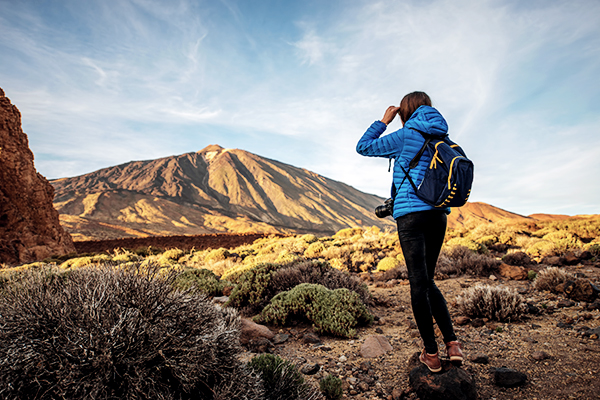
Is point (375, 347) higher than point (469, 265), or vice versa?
point (469, 265)

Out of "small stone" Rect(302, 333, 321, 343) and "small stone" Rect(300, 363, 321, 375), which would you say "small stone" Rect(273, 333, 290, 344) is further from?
"small stone" Rect(300, 363, 321, 375)

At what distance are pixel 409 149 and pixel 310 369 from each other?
2352mm

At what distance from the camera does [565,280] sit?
15.4 feet

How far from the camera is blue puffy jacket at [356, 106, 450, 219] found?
2150 mm

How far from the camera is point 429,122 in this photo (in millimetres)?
2176

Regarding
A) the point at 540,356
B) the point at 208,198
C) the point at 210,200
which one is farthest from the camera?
the point at 208,198

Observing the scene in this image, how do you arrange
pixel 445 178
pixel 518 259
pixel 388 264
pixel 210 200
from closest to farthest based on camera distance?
pixel 445 178 → pixel 518 259 → pixel 388 264 → pixel 210 200

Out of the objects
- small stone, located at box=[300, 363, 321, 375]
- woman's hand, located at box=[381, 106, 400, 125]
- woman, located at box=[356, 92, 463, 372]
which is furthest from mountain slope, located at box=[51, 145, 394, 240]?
woman, located at box=[356, 92, 463, 372]

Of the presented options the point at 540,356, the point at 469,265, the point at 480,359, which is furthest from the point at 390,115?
the point at 469,265

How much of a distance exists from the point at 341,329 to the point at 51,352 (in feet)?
10.2

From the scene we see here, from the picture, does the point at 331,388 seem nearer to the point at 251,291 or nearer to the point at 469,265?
the point at 251,291

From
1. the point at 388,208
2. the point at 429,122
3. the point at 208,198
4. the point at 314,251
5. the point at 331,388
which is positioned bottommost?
the point at 331,388

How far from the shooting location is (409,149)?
2.22 metres

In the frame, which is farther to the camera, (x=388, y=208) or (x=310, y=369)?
(x=310, y=369)
